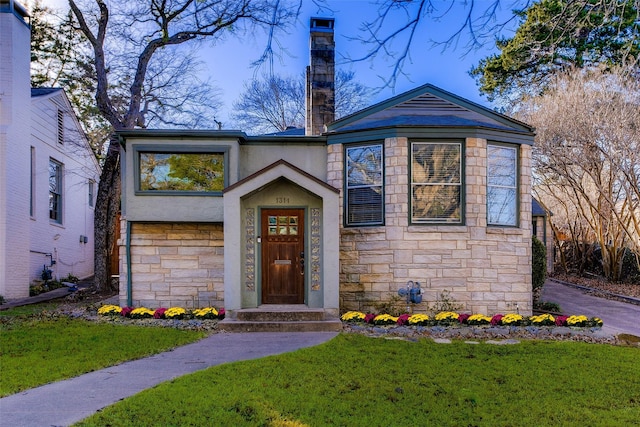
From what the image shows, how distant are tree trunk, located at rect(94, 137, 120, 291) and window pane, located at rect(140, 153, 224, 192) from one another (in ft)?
16.1

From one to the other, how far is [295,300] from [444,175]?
4029 mm

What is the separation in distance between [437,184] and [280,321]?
4225 mm

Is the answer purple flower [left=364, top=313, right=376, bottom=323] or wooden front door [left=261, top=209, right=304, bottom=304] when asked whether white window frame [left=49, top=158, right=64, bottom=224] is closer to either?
wooden front door [left=261, top=209, right=304, bottom=304]

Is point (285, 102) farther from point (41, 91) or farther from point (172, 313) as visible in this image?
point (172, 313)

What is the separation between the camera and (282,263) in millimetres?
9852

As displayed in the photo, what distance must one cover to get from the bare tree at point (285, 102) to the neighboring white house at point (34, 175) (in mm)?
10455

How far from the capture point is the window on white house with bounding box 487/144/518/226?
1006cm

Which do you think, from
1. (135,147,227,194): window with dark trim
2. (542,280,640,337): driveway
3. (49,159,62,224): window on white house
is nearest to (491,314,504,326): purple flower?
(542,280,640,337): driveway

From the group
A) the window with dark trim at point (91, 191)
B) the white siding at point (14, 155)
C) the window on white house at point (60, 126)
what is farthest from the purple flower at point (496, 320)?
the window with dark trim at point (91, 191)

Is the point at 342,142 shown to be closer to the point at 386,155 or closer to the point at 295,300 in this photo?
the point at 386,155

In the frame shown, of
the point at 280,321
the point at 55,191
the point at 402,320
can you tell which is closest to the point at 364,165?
the point at 402,320

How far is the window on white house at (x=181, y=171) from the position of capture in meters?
10.2

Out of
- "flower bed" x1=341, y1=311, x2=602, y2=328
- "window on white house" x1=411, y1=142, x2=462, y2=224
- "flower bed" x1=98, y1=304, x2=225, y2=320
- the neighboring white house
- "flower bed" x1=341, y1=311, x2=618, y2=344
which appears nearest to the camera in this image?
"flower bed" x1=341, y1=311, x2=618, y2=344

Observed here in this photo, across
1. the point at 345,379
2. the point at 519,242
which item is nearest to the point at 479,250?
the point at 519,242
